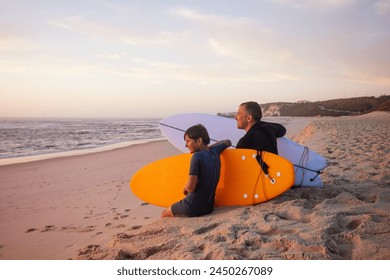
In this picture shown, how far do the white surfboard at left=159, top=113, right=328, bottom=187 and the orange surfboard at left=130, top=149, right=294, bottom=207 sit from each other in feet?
1.78

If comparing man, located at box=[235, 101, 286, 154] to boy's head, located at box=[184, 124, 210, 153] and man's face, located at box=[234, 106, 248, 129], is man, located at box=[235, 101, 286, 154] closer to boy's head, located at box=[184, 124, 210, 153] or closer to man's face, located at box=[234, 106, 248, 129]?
man's face, located at box=[234, 106, 248, 129]

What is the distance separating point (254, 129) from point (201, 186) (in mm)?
886

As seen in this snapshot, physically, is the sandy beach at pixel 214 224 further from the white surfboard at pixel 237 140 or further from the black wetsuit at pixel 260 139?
the black wetsuit at pixel 260 139

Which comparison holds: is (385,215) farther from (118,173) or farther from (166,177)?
(118,173)

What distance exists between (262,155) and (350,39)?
78.1 inches

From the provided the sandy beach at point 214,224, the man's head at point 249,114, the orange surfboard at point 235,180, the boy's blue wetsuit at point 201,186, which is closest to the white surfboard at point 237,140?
the sandy beach at point 214,224

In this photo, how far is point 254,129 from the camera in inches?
123

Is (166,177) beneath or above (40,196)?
above

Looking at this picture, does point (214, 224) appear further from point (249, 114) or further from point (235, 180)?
point (249, 114)

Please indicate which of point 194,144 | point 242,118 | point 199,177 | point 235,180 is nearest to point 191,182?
point 199,177

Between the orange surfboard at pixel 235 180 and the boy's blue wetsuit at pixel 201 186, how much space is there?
337 millimetres

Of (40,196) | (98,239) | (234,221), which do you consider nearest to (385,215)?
(234,221)

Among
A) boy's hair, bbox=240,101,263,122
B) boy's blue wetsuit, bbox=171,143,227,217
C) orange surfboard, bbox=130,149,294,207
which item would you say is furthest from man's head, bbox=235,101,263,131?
boy's blue wetsuit, bbox=171,143,227,217
